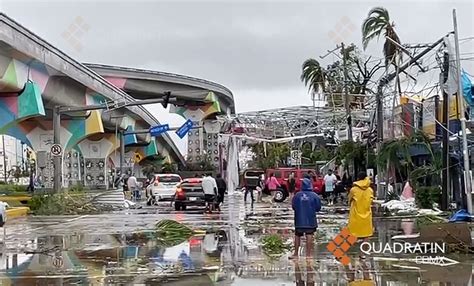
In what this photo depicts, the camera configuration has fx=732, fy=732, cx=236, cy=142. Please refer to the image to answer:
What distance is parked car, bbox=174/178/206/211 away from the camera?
32.3m

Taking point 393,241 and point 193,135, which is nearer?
point 393,241

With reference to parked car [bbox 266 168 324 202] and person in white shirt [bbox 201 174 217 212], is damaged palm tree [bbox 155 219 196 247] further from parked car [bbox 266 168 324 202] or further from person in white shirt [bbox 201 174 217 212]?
parked car [bbox 266 168 324 202]

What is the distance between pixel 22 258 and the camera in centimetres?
1508

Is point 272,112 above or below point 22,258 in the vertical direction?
above

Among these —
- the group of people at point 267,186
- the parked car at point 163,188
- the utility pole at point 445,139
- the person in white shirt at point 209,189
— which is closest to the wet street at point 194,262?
the utility pole at point 445,139

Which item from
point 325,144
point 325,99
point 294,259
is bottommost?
point 294,259

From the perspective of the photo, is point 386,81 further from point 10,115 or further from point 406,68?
point 10,115

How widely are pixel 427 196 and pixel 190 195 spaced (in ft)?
39.1

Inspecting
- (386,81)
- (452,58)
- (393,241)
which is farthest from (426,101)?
(393,241)

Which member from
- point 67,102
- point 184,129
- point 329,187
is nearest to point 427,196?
→ point 329,187

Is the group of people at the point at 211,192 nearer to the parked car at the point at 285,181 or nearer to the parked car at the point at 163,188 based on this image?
the parked car at the point at 285,181

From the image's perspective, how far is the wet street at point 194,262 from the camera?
11.8m

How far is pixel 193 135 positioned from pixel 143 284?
110 metres

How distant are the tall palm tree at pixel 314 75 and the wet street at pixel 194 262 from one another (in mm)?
39143
